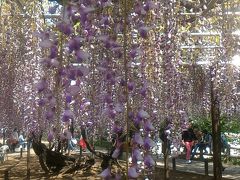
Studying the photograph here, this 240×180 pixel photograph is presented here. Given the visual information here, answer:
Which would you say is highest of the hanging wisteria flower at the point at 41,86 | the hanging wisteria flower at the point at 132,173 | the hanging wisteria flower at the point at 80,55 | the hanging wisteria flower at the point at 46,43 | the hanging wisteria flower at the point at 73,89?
the hanging wisteria flower at the point at 46,43

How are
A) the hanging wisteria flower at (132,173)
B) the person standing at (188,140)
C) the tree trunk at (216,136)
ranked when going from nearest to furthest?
the hanging wisteria flower at (132,173), the tree trunk at (216,136), the person standing at (188,140)

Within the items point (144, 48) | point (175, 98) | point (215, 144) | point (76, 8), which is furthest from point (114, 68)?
point (215, 144)

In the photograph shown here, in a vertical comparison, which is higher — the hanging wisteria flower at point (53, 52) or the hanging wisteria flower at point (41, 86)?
the hanging wisteria flower at point (53, 52)

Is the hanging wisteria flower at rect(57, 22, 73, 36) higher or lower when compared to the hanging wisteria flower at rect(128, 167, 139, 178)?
higher

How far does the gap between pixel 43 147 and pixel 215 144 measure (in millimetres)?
5252

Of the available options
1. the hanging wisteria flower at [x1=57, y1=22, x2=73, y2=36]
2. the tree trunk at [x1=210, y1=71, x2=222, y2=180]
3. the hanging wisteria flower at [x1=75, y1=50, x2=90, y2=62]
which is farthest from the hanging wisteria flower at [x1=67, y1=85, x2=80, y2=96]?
the tree trunk at [x1=210, y1=71, x2=222, y2=180]

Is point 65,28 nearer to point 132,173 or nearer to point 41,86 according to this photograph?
point 41,86

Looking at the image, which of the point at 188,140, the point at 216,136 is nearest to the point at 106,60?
the point at 216,136

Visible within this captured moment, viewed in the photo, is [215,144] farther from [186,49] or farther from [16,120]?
[16,120]

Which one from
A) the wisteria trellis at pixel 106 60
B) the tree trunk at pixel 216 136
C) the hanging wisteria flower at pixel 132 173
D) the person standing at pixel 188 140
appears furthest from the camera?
the person standing at pixel 188 140

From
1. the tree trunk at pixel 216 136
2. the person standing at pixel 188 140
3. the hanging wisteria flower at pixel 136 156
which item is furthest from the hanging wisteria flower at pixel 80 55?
the person standing at pixel 188 140

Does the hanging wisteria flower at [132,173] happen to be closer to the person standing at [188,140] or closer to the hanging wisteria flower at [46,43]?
the hanging wisteria flower at [46,43]

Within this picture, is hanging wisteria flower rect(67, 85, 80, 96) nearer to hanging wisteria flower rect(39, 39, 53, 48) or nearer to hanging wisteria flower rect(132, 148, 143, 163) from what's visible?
hanging wisteria flower rect(39, 39, 53, 48)

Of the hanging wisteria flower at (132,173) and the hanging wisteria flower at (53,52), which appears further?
the hanging wisteria flower at (53,52)
